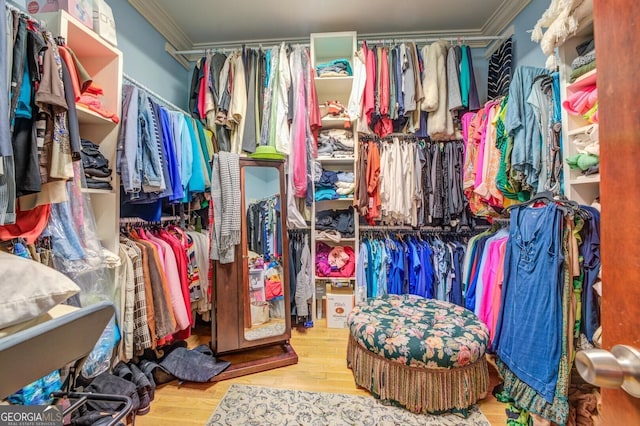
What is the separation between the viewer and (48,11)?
1.31 meters

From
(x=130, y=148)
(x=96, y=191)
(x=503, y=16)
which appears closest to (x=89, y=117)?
(x=130, y=148)

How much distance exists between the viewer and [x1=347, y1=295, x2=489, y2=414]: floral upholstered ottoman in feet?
4.73

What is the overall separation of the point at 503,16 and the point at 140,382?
3.85m

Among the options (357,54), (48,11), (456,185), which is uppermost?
(357,54)

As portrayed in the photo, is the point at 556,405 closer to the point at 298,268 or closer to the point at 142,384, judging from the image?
the point at 298,268

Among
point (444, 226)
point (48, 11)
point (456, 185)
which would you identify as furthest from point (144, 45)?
point (444, 226)

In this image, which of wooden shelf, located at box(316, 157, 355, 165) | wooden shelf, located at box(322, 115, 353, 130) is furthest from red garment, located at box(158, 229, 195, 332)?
wooden shelf, located at box(322, 115, 353, 130)

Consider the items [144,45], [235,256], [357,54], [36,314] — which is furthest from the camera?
[357,54]

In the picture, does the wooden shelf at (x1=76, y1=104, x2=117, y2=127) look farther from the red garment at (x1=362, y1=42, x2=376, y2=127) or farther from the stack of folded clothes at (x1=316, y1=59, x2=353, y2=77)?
the red garment at (x1=362, y1=42, x2=376, y2=127)

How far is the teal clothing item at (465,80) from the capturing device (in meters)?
2.33

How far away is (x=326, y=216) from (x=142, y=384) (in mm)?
1793

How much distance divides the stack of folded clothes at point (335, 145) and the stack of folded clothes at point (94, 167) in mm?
1610

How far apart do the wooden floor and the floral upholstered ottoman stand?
11 cm

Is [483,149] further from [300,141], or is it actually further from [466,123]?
[300,141]
